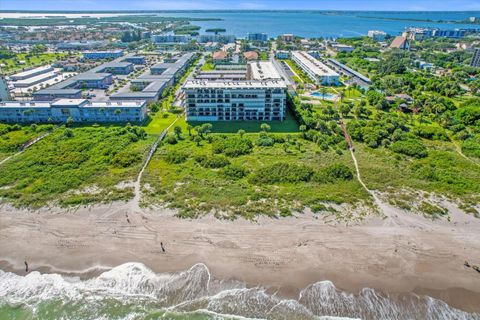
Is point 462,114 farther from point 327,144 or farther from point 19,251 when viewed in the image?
point 19,251

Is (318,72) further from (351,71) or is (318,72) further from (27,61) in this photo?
(27,61)

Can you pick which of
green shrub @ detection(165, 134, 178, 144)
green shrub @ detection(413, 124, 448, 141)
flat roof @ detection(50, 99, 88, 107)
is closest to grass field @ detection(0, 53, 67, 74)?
flat roof @ detection(50, 99, 88, 107)

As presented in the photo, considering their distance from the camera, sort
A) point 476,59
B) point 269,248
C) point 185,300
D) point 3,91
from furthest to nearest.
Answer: point 476,59 < point 3,91 < point 269,248 < point 185,300

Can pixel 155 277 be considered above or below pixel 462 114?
below

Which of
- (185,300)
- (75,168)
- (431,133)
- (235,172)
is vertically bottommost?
(185,300)

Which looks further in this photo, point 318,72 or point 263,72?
point 318,72

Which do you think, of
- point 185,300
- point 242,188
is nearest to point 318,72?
point 242,188

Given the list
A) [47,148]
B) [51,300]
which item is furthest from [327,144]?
[47,148]
